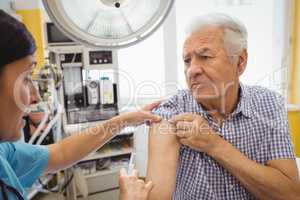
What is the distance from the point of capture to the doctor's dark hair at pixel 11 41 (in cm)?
74

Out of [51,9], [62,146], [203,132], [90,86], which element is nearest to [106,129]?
[62,146]

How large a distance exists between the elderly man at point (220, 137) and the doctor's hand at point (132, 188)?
10cm

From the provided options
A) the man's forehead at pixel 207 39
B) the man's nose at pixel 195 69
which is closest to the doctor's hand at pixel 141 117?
the man's nose at pixel 195 69

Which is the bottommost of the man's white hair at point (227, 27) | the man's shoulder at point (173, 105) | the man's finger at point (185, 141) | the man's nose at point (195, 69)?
the man's finger at point (185, 141)

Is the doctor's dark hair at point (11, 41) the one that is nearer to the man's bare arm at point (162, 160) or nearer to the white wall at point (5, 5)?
the man's bare arm at point (162, 160)

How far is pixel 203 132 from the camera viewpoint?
107 cm

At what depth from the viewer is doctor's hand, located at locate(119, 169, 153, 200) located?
915 mm

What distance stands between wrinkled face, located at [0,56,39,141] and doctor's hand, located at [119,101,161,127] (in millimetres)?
501

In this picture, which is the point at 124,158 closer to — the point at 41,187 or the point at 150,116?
the point at 41,187

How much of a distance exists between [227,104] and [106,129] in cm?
54

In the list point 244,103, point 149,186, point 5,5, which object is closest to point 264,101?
point 244,103

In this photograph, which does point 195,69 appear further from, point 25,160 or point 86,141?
point 25,160

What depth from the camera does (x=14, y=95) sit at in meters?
0.80

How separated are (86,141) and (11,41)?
24.5 inches
